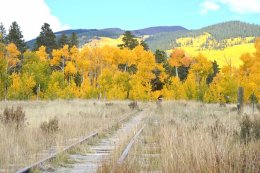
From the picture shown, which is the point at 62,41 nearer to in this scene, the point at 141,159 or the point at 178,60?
the point at 178,60

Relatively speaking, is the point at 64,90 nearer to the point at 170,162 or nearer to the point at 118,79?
the point at 118,79

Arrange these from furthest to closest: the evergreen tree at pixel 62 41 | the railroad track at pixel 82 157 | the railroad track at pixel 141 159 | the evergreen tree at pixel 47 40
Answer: the evergreen tree at pixel 62 41 → the evergreen tree at pixel 47 40 → the railroad track at pixel 82 157 → the railroad track at pixel 141 159

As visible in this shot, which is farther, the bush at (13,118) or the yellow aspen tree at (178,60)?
the yellow aspen tree at (178,60)

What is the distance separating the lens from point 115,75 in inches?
2258

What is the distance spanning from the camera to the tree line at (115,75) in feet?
157

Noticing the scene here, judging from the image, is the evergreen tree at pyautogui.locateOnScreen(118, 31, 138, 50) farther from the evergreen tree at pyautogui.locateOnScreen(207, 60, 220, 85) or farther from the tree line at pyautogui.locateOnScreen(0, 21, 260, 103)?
the evergreen tree at pyautogui.locateOnScreen(207, 60, 220, 85)

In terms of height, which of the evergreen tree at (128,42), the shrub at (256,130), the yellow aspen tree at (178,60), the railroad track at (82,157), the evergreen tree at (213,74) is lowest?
the railroad track at (82,157)

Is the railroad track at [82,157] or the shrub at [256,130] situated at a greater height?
the shrub at [256,130]

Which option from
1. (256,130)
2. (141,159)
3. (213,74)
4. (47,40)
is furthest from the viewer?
(213,74)

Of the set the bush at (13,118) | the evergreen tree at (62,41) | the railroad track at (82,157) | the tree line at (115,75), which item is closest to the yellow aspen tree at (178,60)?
the tree line at (115,75)

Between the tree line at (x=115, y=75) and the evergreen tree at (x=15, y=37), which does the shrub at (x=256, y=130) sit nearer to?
the tree line at (x=115, y=75)

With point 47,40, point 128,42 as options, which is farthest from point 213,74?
point 47,40

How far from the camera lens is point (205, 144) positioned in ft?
21.0

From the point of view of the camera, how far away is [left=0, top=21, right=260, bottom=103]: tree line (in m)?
47.7
